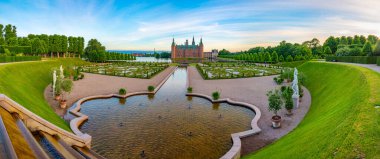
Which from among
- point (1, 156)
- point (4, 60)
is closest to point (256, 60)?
point (4, 60)

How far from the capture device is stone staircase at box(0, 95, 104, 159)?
4.00 meters

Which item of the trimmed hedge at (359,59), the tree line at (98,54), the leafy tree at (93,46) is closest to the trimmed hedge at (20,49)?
the tree line at (98,54)

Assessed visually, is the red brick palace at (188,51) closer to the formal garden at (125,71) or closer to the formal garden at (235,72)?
the formal garden at (125,71)

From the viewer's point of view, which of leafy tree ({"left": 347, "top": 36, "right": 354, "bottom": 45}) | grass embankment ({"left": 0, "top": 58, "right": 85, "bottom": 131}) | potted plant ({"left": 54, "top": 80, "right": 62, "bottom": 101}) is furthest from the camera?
leafy tree ({"left": 347, "top": 36, "right": 354, "bottom": 45})

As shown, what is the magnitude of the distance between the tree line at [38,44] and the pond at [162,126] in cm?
3070

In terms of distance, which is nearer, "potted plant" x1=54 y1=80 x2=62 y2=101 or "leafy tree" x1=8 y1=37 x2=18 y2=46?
"potted plant" x1=54 y1=80 x2=62 y2=101

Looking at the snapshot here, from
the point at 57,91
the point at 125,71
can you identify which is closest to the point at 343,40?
the point at 125,71

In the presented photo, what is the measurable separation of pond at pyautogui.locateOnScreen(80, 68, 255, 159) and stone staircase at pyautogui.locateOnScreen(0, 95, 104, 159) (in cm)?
154

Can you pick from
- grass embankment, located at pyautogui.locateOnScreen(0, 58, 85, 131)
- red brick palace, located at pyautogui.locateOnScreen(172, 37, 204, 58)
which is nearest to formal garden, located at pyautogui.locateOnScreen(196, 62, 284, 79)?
grass embankment, located at pyautogui.locateOnScreen(0, 58, 85, 131)

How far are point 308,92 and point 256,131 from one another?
12.7 meters

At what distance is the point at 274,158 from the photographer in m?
6.50

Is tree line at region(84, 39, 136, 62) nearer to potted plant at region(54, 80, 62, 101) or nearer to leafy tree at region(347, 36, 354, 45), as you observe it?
potted plant at region(54, 80, 62, 101)

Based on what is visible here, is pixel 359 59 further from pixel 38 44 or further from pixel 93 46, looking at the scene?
pixel 93 46

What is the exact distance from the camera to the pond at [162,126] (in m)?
9.37
